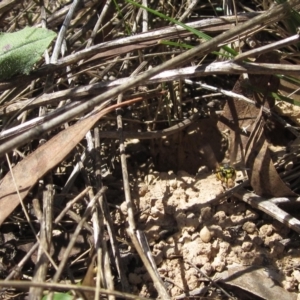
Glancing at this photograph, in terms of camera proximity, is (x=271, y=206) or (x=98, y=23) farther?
(x=98, y=23)

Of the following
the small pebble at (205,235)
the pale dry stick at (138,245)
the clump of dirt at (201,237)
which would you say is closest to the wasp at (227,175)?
the clump of dirt at (201,237)

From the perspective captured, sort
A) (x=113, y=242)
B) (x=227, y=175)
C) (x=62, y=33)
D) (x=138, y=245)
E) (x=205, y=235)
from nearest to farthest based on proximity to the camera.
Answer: (x=138, y=245) < (x=113, y=242) < (x=205, y=235) < (x=227, y=175) < (x=62, y=33)

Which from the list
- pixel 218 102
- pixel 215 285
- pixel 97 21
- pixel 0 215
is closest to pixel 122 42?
pixel 97 21

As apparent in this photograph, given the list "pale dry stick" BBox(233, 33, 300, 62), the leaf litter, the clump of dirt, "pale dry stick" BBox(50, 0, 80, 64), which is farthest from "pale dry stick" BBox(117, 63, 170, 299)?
"pale dry stick" BBox(233, 33, 300, 62)

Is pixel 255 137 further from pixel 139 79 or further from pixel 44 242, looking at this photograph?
pixel 44 242

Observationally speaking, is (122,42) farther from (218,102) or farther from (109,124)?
(218,102)

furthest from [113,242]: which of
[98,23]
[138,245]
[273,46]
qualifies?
[98,23]
